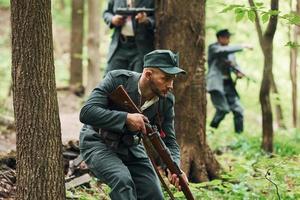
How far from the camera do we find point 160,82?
15.8 feet

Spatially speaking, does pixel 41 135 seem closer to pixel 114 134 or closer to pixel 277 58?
pixel 114 134

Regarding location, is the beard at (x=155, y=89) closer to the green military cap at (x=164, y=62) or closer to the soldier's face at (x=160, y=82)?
the soldier's face at (x=160, y=82)

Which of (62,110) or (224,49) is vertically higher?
(224,49)

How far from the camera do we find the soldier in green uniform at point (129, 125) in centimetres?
461

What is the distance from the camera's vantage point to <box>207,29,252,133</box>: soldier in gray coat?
1067 cm

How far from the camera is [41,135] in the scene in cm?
468

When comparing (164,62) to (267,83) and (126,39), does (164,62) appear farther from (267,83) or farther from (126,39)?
(267,83)

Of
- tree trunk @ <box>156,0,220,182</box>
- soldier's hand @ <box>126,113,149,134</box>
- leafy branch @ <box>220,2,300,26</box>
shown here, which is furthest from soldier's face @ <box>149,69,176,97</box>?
tree trunk @ <box>156,0,220,182</box>

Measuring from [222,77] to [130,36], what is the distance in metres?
3.71

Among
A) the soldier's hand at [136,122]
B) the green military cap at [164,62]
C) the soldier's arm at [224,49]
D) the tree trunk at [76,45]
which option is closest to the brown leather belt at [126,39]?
the green military cap at [164,62]

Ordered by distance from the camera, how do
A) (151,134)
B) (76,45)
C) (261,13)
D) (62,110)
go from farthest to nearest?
(76,45) < (62,110) < (261,13) < (151,134)

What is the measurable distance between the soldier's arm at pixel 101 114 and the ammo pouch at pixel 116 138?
167 millimetres

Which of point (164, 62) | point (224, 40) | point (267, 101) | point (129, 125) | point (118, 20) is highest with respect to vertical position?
point (118, 20)

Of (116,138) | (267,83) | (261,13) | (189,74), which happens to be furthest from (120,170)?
(267,83)
